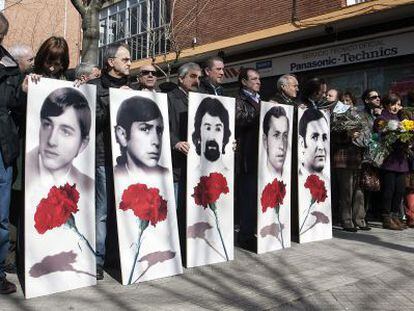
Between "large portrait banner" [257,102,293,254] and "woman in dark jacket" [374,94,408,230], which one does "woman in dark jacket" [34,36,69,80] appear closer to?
"large portrait banner" [257,102,293,254]

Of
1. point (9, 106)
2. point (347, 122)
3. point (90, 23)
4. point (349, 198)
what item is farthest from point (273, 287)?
point (90, 23)

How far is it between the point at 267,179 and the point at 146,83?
166cm

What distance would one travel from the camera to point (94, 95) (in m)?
4.40

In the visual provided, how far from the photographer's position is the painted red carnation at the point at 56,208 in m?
4.05

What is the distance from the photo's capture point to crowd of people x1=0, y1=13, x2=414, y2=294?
4133mm

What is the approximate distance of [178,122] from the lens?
518 cm

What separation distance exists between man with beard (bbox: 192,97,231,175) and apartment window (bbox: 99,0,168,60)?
13.5 meters

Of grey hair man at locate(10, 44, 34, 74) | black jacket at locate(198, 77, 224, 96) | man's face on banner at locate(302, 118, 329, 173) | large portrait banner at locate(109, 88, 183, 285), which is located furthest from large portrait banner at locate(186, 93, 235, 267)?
grey hair man at locate(10, 44, 34, 74)

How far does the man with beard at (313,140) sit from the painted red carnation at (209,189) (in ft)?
4.47

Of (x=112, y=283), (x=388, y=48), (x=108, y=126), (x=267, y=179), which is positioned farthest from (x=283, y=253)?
(x=388, y=48)

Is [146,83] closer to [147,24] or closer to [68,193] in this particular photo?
[68,193]

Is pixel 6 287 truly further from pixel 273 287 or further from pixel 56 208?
pixel 273 287

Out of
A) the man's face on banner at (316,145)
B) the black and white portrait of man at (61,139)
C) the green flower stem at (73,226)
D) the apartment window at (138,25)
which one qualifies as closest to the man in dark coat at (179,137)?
the black and white portrait of man at (61,139)

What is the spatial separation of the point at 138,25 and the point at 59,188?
1814 cm
